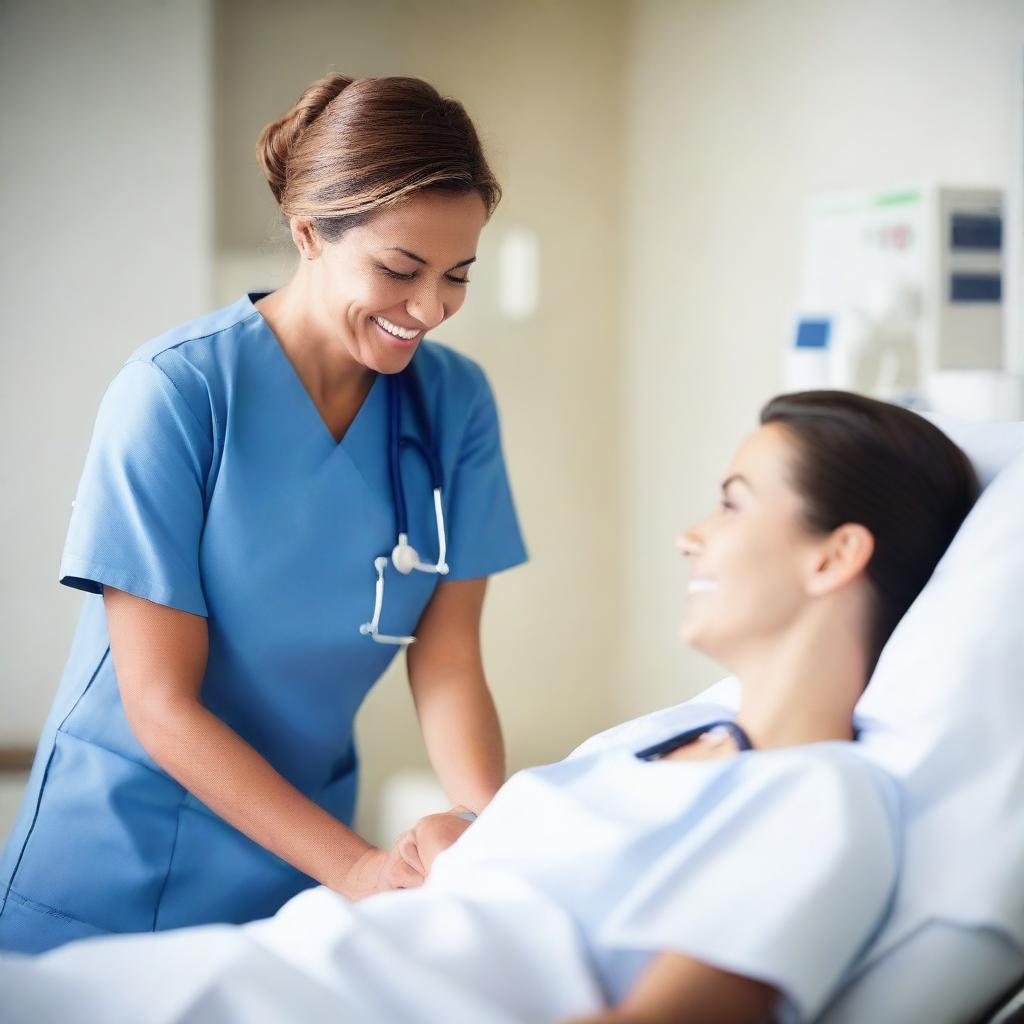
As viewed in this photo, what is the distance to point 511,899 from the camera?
37.4 inches

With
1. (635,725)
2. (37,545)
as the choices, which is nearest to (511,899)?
(635,725)

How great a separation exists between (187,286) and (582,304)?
1.13 metres

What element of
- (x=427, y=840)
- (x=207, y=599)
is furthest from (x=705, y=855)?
(x=207, y=599)

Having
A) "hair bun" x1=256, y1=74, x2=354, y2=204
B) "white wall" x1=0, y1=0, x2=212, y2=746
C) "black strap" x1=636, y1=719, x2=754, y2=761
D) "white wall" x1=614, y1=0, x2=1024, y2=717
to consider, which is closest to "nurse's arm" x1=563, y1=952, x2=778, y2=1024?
"black strap" x1=636, y1=719, x2=754, y2=761

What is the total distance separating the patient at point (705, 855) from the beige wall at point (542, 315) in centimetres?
212

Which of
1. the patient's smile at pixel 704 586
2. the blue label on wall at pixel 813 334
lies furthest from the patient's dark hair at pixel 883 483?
the blue label on wall at pixel 813 334

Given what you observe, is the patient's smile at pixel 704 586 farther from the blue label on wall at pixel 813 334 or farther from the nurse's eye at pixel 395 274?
the blue label on wall at pixel 813 334

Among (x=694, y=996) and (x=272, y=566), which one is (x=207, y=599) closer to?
(x=272, y=566)

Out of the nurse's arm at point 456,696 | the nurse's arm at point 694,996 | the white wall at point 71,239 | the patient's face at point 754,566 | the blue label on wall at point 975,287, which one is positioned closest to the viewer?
the nurse's arm at point 694,996

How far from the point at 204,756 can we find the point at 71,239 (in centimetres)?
173

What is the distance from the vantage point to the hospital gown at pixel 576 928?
854mm

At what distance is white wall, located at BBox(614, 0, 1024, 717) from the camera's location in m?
2.17

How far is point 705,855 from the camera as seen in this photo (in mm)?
925

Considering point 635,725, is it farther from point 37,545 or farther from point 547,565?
point 547,565
